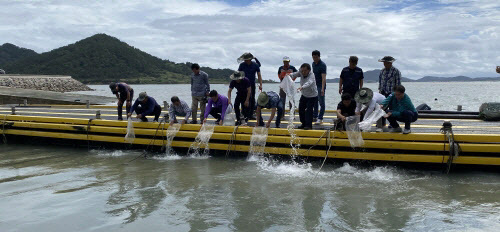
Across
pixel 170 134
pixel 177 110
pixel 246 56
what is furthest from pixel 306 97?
pixel 170 134

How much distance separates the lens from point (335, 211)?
6211mm

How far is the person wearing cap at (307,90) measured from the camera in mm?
8929

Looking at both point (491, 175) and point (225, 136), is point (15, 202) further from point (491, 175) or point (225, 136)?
point (491, 175)

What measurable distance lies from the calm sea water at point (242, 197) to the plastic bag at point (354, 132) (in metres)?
0.59

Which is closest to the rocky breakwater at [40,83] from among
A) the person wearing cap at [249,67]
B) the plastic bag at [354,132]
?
the person wearing cap at [249,67]

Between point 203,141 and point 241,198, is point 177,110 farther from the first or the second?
point 241,198

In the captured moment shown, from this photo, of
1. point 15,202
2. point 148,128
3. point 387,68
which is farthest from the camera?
point 148,128

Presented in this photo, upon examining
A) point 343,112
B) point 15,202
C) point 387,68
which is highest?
point 387,68

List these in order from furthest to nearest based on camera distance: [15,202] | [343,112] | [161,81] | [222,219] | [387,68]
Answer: [161,81] → [387,68] → [343,112] → [15,202] → [222,219]

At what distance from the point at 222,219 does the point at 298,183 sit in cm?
221

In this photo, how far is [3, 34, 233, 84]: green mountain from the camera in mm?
143625

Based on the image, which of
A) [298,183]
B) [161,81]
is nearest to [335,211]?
Result: [298,183]

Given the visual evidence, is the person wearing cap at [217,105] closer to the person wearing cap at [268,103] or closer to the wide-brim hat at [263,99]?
the person wearing cap at [268,103]

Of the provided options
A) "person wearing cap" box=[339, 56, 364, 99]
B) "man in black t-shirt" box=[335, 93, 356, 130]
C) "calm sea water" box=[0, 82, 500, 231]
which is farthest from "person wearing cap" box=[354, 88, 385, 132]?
"calm sea water" box=[0, 82, 500, 231]
